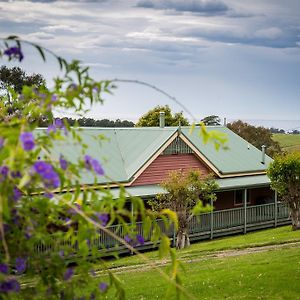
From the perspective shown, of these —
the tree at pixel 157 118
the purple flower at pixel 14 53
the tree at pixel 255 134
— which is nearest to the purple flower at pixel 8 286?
the purple flower at pixel 14 53

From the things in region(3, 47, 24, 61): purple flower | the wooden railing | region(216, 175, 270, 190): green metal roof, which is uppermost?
region(3, 47, 24, 61): purple flower

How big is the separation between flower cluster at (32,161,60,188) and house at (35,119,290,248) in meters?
22.1

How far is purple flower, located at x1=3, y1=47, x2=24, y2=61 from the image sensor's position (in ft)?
10.3

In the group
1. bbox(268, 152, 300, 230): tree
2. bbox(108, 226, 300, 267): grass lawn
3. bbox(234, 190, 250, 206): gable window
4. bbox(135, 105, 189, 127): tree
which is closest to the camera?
bbox(108, 226, 300, 267): grass lawn

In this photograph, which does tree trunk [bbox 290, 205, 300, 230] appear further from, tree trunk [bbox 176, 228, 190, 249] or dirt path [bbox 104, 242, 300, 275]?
tree trunk [bbox 176, 228, 190, 249]

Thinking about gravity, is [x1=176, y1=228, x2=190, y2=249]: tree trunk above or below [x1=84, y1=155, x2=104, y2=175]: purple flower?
below

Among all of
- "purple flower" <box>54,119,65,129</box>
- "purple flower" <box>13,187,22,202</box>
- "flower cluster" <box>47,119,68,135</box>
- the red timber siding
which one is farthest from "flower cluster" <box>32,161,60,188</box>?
Result: the red timber siding

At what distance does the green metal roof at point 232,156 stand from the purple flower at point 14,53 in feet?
87.0

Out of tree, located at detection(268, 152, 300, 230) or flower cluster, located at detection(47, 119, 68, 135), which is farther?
tree, located at detection(268, 152, 300, 230)

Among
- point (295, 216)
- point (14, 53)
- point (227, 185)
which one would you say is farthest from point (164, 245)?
point (227, 185)

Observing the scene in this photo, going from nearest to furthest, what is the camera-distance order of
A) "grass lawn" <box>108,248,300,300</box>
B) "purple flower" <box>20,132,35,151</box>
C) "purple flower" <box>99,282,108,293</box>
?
1. "purple flower" <box>20,132,35,151</box>
2. "purple flower" <box>99,282,108,293</box>
3. "grass lawn" <box>108,248,300,300</box>

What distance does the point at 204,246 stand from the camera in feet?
81.4

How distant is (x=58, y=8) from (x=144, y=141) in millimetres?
39061

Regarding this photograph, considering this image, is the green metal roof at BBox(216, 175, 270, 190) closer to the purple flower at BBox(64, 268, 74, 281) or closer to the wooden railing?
the wooden railing
